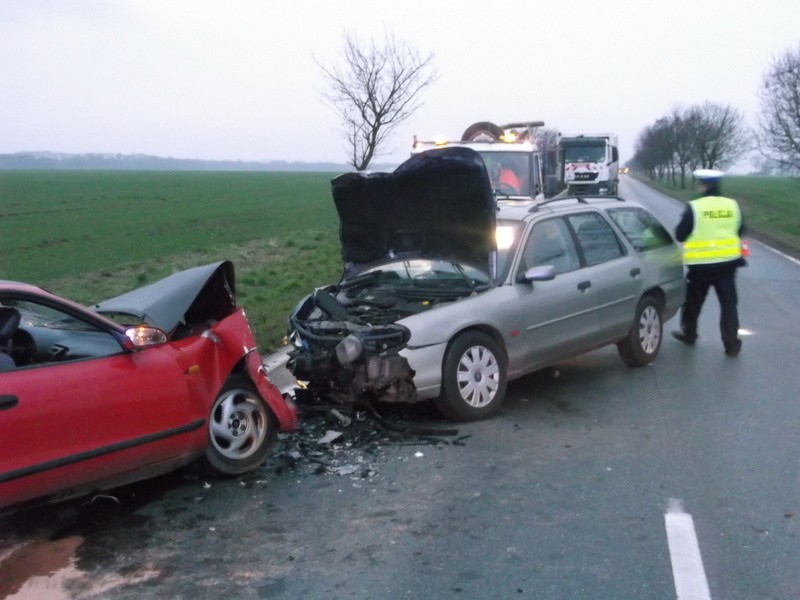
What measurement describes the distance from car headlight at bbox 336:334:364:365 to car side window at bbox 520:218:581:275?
178 centimetres

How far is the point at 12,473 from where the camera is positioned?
15.2ft

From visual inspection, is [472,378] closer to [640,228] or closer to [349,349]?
[349,349]

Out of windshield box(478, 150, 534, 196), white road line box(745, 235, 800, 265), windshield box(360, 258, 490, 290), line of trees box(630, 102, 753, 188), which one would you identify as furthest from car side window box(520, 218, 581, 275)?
line of trees box(630, 102, 753, 188)

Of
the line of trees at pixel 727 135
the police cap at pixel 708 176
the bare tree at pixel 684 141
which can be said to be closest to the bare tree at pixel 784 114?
the line of trees at pixel 727 135

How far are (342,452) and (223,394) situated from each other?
3.42ft

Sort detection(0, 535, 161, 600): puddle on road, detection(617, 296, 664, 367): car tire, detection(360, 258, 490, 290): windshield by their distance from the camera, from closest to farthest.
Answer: detection(0, 535, 161, 600): puddle on road → detection(360, 258, 490, 290): windshield → detection(617, 296, 664, 367): car tire

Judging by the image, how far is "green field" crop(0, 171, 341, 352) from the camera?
15203 millimetres

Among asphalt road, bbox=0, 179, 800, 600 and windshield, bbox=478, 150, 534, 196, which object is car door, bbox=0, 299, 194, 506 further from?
windshield, bbox=478, 150, 534, 196

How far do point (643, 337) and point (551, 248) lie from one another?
5.25 ft

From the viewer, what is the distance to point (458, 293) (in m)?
7.63

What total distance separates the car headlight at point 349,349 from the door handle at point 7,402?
105 inches

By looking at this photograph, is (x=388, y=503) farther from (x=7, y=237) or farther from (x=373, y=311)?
(x=7, y=237)

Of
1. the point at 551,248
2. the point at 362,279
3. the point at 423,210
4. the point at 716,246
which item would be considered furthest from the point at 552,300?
the point at 716,246

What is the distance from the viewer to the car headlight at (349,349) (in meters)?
6.89
